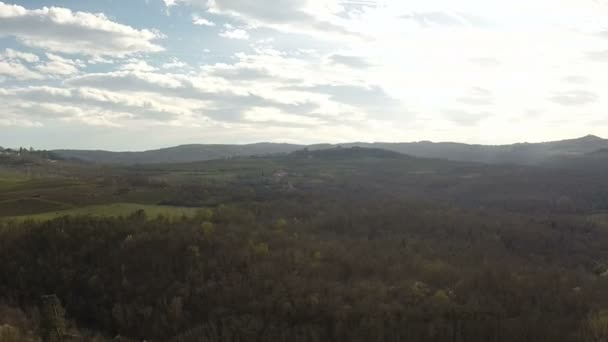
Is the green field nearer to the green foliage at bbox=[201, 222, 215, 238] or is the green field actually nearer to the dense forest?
the dense forest

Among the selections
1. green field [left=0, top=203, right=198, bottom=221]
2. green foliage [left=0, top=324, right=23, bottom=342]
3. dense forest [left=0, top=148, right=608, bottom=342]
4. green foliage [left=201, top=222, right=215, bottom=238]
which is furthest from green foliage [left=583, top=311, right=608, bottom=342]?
green field [left=0, top=203, right=198, bottom=221]

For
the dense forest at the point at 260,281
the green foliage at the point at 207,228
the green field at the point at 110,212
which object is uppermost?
the green field at the point at 110,212

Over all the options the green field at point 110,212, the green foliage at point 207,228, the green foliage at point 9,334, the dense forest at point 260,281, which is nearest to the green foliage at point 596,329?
the dense forest at point 260,281

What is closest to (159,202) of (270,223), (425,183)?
(270,223)

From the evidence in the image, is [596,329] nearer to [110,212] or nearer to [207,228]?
[207,228]

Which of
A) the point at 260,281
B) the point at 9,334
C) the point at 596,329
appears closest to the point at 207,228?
the point at 260,281

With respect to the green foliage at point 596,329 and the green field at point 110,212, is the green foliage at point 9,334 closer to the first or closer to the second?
the green field at point 110,212

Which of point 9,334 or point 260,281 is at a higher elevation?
point 9,334

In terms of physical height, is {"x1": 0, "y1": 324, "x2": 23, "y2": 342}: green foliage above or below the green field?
below

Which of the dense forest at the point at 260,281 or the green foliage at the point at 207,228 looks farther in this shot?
the green foliage at the point at 207,228

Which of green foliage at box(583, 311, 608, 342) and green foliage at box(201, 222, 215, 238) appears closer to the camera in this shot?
green foliage at box(583, 311, 608, 342)

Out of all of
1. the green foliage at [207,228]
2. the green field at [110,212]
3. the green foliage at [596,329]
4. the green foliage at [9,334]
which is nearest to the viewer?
the green foliage at [9,334]

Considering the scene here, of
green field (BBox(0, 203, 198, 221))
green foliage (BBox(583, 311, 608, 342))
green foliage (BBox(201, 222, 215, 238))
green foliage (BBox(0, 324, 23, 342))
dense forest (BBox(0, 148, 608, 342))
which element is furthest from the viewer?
green field (BBox(0, 203, 198, 221))
